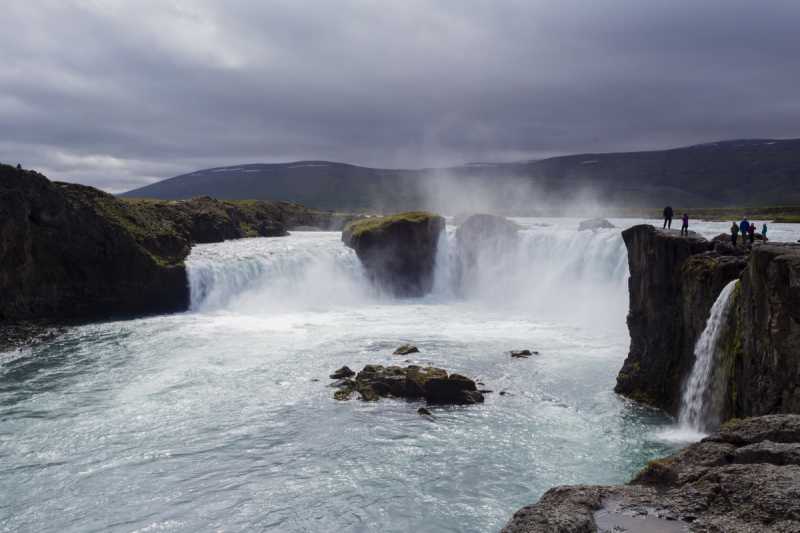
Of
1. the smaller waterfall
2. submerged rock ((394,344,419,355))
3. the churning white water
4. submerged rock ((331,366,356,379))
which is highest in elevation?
the smaller waterfall

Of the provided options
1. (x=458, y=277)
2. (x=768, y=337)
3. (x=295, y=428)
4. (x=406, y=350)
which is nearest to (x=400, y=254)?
(x=458, y=277)

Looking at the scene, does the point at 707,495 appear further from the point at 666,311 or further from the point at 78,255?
the point at 78,255

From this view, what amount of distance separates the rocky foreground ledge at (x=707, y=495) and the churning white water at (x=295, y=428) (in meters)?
4.87

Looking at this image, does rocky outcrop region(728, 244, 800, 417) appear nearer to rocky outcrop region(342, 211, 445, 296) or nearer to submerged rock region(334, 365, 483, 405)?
submerged rock region(334, 365, 483, 405)

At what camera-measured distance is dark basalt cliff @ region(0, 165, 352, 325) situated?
31.6 meters

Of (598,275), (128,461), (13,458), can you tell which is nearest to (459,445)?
(128,461)

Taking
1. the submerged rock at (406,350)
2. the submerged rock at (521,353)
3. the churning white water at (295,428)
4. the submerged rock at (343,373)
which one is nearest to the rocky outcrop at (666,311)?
the churning white water at (295,428)

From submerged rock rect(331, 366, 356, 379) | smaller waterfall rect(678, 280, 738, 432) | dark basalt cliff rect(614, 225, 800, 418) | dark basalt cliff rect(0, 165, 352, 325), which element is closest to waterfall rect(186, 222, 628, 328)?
dark basalt cliff rect(0, 165, 352, 325)

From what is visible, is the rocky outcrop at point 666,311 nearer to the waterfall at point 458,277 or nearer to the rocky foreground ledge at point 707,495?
the rocky foreground ledge at point 707,495

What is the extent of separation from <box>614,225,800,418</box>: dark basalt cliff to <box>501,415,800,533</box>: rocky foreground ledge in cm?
381

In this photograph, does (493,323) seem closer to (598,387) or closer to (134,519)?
Result: (598,387)

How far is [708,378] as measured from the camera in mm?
15406

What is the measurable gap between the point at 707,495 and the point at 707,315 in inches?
453

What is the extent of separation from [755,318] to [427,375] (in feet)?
36.6
